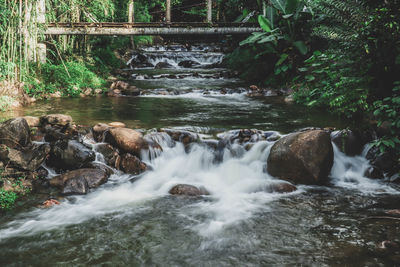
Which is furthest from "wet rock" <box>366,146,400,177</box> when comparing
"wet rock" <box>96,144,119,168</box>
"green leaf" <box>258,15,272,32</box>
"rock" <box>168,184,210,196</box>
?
"green leaf" <box>258,15,272,32</box>

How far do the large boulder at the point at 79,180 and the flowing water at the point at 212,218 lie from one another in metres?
0.15

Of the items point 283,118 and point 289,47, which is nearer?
point 283,118

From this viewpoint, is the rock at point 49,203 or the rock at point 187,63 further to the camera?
the rock at point 187,63

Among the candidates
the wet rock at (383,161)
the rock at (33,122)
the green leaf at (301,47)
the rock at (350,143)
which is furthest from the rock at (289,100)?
the rock at (33,122)

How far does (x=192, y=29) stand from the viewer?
13406 millimetres

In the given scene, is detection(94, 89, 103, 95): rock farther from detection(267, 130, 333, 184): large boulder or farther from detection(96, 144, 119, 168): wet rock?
detection(267, 130, 333, 184): large boulder

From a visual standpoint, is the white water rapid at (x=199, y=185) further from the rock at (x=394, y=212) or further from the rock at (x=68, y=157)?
the rock at (x=394, y=212)

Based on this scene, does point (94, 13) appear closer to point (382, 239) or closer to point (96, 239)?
point (96, 239)

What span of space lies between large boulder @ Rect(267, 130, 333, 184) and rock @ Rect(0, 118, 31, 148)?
13.3 feet

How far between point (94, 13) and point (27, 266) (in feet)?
38.0

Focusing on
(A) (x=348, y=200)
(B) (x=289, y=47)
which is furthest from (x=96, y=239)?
(B) (x=289, y=47)

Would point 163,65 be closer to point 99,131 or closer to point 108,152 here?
point 99,131

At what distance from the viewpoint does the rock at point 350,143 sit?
575 cm

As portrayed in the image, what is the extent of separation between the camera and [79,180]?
4.97 meters
